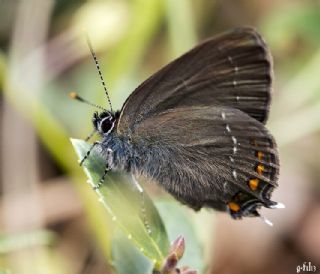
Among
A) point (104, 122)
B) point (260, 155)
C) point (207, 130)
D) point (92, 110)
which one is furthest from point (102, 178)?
point (92, 110)

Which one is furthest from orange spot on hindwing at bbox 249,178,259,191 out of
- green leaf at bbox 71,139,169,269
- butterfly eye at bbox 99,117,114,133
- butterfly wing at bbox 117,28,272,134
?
butterfly eye at bbox 99,117,114,133

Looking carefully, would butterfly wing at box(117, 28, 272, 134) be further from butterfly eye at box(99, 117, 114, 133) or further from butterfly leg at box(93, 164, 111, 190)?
butterfly leg at box(93, 164, 111, 190)

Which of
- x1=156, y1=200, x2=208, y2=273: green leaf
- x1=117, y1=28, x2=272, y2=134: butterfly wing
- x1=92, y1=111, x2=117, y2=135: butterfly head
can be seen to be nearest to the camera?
x1=156, y1=200, x2=208, y2=273: green leaf

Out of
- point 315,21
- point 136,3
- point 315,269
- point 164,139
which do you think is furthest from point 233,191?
point 315,21

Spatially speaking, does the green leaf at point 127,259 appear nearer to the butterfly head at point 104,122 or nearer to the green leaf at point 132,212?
the green leaf at point 132,212

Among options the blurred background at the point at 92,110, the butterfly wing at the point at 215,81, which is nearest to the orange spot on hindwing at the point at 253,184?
the butterfly wing at the point at 215,81

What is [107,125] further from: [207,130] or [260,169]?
[260,169]

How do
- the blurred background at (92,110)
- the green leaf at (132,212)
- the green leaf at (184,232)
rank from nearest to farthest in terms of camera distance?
the green leaf at (132,212) → the green leaf at (184,232) → the blurred background at (92,110)
